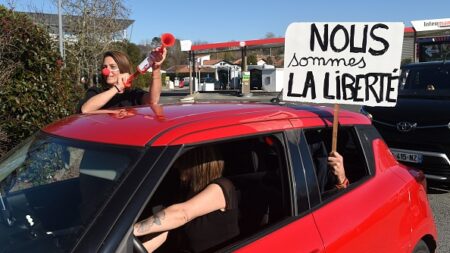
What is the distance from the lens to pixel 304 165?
2.30m

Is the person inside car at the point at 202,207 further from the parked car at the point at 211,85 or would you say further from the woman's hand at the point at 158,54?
the parked car at the point at 211,85

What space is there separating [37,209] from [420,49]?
18.1 meters

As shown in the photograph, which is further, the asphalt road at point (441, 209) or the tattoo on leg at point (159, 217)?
the asphalt road at point (441, 209)

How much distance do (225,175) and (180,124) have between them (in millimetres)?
682

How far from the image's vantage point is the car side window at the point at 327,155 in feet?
8.81

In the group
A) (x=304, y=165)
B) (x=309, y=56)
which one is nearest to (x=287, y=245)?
(x=304, y=165)

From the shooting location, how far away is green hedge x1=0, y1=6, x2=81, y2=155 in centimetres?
549

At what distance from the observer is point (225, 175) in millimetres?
2572

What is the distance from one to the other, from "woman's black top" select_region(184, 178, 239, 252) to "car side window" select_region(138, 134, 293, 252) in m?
0.01

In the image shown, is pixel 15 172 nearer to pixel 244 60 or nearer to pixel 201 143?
pixel 201 143

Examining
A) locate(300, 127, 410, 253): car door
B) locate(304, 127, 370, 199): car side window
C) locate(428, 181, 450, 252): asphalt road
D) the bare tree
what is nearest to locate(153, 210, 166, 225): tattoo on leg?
locate(300, 127, 410, 253): car door

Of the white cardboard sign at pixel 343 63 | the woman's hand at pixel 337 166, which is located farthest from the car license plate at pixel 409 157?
the woman's hand at pixel 337 166

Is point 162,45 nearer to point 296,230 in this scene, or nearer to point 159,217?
point 159,217

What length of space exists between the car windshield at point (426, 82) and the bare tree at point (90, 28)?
997 cm
